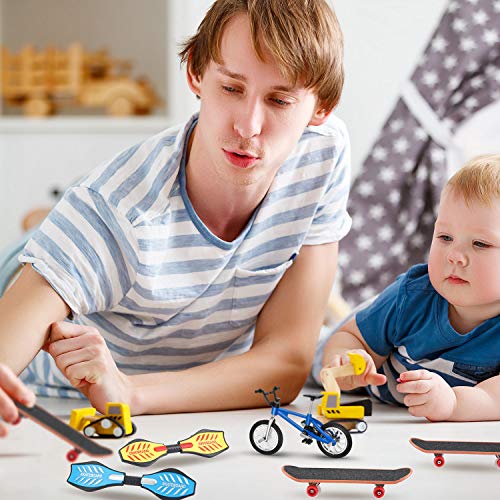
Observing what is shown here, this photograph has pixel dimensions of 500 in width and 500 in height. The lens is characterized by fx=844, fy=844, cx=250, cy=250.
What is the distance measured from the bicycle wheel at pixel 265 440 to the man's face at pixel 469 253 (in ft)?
1.05

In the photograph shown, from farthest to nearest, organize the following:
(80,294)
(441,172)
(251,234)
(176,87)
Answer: (176,87) < (441,172) < (251,234) < (80,294)

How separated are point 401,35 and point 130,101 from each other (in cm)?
81

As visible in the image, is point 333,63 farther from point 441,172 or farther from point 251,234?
point 441,172

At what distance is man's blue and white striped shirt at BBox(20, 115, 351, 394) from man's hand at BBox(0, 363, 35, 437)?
29 centimetres

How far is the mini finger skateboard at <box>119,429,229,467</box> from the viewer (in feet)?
2.45

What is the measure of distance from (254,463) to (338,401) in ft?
0.42

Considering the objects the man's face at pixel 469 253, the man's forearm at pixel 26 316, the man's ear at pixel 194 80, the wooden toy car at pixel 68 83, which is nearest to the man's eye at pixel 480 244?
the man's face at pixel 469 253

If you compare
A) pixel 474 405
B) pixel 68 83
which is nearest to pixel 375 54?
pixel 68 83

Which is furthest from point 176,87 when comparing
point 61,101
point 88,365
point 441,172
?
point 88,365

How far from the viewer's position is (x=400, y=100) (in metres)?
2.11

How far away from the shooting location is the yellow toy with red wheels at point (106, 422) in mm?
842

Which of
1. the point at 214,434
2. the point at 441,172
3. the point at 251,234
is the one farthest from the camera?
the point at 441,172

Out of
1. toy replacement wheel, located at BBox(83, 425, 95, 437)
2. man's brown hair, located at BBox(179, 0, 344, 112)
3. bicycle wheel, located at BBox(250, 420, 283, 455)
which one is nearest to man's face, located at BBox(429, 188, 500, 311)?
man's brown hair, located at BBox(179, 0, 344, 112)

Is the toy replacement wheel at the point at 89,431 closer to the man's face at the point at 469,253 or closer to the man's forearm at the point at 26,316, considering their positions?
the man's forearm at the point at 26,316
